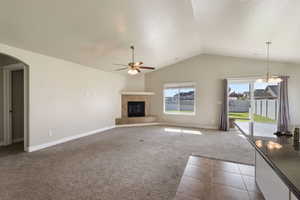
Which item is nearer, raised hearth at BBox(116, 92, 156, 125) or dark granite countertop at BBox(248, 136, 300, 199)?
dark granite countertop at BBox(248, 136, 300, 199)

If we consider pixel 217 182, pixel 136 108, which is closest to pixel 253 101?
pixel 217 182

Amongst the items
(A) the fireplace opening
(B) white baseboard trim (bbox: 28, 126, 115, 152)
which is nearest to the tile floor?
(B) white baseboard trim (bbox: 28, 126, 115, 152)

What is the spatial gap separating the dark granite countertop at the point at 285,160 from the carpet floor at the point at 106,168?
1.36m

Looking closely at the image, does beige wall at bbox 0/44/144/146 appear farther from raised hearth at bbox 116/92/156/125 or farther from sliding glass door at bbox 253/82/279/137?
sliding glass door at bbox 253/82/279/137

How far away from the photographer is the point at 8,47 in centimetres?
329

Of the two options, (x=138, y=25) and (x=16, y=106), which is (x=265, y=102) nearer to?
(x=138, y=25)

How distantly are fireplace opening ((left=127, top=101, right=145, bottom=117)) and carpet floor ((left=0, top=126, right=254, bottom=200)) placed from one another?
309cm

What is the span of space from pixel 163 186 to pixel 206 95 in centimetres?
525

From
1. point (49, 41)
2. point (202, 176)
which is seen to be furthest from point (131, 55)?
point (202, 176)

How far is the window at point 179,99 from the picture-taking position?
23.8 feet

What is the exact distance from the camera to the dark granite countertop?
789 millimetres

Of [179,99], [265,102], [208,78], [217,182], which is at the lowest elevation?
[217,182]

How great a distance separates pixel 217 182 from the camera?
2385 millimetres

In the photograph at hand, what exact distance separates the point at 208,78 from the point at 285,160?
6.02 meters
